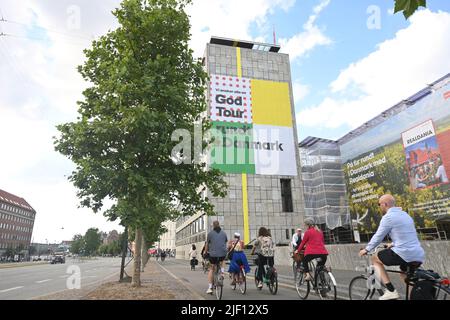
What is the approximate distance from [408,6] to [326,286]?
19.2 feet

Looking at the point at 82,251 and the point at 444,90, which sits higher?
the point at 444,90

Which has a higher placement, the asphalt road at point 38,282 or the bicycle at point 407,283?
the bicycle at point 407,283

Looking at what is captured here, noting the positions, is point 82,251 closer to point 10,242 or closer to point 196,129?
point 10,242

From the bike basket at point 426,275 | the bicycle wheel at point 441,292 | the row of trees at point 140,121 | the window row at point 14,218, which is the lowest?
the bicycle wheel at point 441,292

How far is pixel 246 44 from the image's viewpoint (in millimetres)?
60719

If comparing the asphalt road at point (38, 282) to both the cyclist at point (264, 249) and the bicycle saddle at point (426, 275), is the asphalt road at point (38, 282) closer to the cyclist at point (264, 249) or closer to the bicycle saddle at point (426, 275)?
the cyclist at point (264, 249)

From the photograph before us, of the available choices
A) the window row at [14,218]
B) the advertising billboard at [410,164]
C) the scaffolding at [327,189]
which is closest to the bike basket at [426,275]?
the advertising billboard at [410,164]

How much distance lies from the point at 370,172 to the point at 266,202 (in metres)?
18.8

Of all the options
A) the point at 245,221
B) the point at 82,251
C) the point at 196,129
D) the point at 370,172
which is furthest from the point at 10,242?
the point at 196,129

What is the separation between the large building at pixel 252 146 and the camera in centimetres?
4888

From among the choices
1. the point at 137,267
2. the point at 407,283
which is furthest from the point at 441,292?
the point at 137,267

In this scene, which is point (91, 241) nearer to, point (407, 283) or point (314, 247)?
point (314, 247)

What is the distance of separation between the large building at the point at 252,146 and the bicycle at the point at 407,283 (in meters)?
41.4
